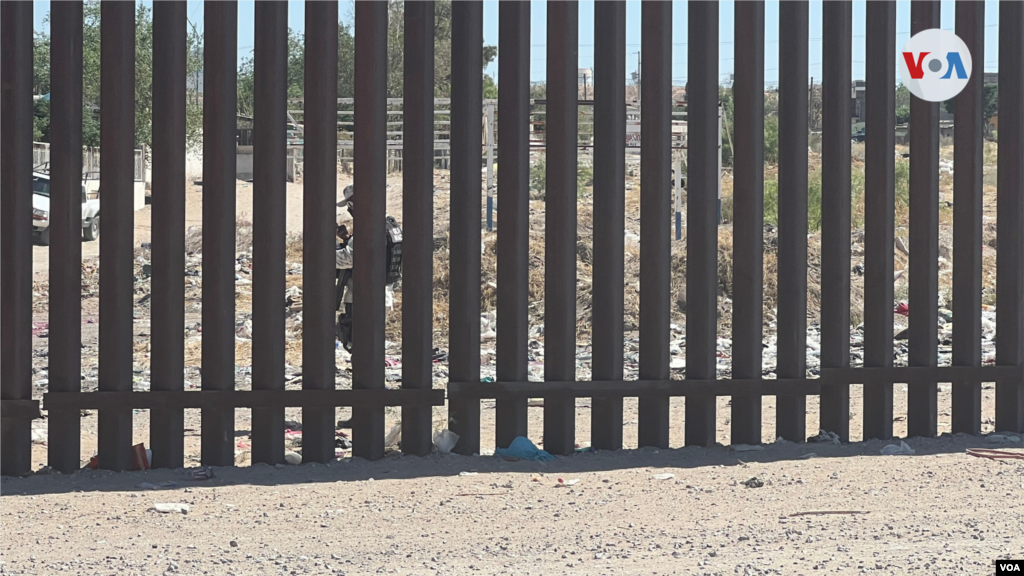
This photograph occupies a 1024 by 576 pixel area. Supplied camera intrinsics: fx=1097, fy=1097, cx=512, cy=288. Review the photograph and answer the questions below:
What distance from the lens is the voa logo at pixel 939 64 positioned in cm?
467

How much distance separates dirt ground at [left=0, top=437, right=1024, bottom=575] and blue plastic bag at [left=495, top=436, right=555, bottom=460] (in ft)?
0.21

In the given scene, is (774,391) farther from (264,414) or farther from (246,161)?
(246,161)

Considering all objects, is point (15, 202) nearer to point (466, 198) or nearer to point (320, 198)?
point (320, 198)

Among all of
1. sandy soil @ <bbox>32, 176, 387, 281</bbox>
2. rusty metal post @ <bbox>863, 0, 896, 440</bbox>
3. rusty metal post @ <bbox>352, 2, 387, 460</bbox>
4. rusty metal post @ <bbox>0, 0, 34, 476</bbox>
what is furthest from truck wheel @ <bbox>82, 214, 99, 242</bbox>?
rusty metal post @ <bbox>863, 0, 896, 440</bbox>

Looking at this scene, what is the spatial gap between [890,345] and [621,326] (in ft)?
3.92

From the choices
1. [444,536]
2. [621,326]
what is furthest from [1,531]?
[621,326]

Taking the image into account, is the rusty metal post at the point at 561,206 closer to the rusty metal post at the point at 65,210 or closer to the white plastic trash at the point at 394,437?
the white plastic trash at the point at 394,437

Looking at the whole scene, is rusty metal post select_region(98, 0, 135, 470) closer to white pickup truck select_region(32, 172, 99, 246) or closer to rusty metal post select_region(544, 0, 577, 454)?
rusty metal post select_region(544, 0, 577, 454)

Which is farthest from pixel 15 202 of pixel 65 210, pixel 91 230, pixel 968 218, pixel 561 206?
pixel 91 230

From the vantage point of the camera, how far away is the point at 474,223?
4.41m

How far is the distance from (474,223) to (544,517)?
1.27 m

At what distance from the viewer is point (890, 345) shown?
4.73 meters

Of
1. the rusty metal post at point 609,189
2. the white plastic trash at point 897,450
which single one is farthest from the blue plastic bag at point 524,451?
the white plastic trash at point 897,450

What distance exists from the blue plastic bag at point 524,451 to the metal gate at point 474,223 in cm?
7
